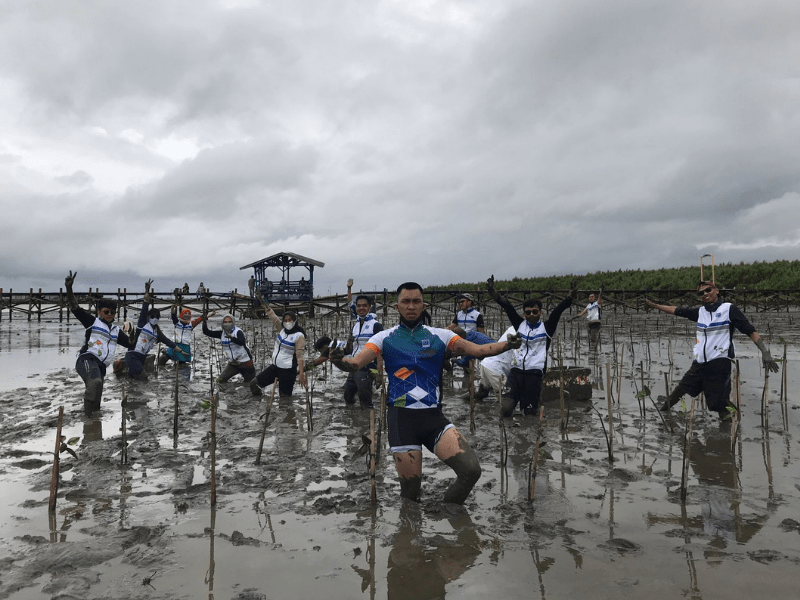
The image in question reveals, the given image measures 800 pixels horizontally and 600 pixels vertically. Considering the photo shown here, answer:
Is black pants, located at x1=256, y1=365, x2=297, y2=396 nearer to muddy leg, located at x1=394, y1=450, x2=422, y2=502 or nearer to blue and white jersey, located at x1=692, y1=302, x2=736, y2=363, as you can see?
muddy leg, located at x1=394, y1=450, x2=422, y2=502

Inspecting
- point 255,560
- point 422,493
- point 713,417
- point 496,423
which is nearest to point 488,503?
point 422,493

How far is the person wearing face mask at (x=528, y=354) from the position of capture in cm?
802

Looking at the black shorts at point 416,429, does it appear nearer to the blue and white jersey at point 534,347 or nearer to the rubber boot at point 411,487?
the rubber boot at point 411,487

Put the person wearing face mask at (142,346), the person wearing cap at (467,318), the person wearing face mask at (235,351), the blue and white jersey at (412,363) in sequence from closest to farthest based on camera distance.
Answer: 1. the blue and white jersey at (412,363)
2. the person wearing face mask at (235,351)
3. the person wearing cap at (467,318)
4. the person wearing face mask at (142,346)

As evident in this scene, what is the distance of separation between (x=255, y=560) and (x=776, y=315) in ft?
120

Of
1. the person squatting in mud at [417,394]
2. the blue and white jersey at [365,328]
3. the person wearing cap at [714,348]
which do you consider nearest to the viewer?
the person squatting in mud at [417,394]

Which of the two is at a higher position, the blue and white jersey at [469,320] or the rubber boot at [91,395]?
the blue and white jersey at [469,320]

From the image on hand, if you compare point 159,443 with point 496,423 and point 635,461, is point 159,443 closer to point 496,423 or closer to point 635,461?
point 496,423

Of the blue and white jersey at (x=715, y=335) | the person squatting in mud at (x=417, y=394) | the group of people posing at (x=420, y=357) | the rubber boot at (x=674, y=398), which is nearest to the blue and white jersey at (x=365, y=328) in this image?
the group of people posing at (x=420, y=357)

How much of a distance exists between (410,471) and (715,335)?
18.4ft

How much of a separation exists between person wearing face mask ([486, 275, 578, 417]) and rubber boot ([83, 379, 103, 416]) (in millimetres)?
6595

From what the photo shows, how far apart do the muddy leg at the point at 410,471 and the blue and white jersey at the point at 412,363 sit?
424 mm

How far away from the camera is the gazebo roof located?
35.9 metres

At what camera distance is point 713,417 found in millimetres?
8227
